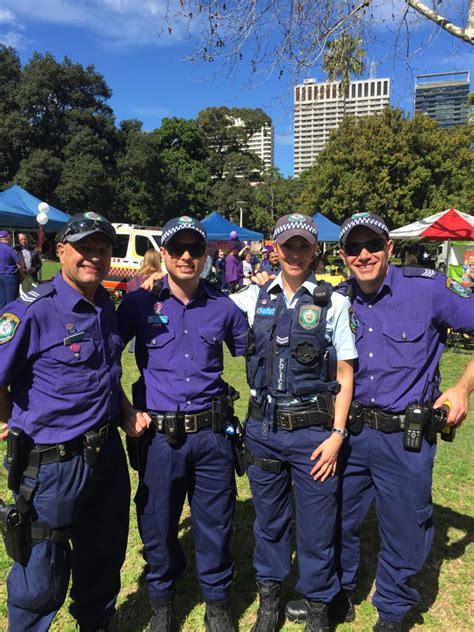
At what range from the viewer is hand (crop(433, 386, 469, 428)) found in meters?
2.32

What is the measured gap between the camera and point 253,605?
2744mm

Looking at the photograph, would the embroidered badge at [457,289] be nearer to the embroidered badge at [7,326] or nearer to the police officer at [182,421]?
the police officer at [182,421]

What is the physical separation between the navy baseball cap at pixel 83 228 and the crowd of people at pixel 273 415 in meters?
0.01

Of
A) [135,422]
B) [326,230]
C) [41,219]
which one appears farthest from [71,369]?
[326,230]

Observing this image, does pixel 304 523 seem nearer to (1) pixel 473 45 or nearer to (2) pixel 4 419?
(2) pixel 4 419

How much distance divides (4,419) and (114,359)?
0.55 meters

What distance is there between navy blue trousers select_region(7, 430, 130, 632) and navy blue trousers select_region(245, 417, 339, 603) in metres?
0.70

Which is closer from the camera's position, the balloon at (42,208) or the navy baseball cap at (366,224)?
the navy baseball cap at (366,224)

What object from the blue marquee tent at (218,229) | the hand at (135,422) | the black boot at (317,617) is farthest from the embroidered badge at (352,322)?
the blue marquee tent at (218,229)

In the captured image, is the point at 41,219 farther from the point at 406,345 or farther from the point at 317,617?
the point at 317,617

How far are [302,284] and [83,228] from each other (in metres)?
1.08

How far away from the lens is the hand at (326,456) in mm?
2246

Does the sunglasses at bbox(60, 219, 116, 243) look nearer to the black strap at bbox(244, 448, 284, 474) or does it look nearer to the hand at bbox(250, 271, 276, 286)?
the hand at bbox(250, 271, 276, 286)

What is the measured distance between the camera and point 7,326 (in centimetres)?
196
